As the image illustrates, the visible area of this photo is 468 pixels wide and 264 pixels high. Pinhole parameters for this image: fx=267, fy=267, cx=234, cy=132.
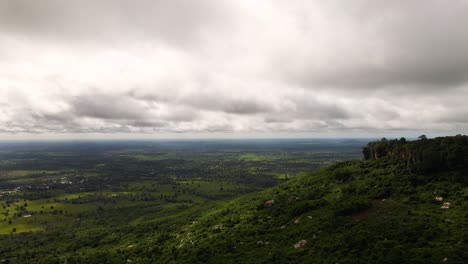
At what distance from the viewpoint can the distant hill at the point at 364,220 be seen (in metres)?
Answer: 53.2

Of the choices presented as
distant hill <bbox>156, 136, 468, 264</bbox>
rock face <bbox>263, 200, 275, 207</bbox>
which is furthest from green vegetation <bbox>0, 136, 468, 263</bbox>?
rock face <bbox>263, 200, 275, 207</bbox>

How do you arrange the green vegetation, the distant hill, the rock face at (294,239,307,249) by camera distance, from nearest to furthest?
the distant hill, the green vegetation, the rock face at (294,239,307,249)

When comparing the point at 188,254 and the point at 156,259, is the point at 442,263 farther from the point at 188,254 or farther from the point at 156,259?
the point at 156,259

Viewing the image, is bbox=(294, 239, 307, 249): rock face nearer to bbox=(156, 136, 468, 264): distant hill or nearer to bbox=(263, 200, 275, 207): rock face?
bbox=(156, 136, 468, 264): distant hill

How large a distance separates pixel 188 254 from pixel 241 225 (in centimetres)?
1971

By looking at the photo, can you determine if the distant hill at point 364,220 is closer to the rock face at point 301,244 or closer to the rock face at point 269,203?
the rock face at point 301,244

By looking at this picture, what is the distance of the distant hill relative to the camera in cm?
5325

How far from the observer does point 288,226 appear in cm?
7800

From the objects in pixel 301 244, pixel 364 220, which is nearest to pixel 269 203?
pixel 301 244

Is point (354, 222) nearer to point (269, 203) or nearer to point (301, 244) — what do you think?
point (301, 244)

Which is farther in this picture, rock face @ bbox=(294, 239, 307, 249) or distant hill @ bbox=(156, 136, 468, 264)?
rock face @ bbox=(294, 239, 307, 249)

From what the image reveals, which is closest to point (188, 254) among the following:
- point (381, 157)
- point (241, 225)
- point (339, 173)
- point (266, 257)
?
Answer: point (241, 225)

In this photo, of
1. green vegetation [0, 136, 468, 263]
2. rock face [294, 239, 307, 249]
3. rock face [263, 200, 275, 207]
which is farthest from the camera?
rock face [263, 200, 275, 207]

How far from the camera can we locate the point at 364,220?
6631 cm
